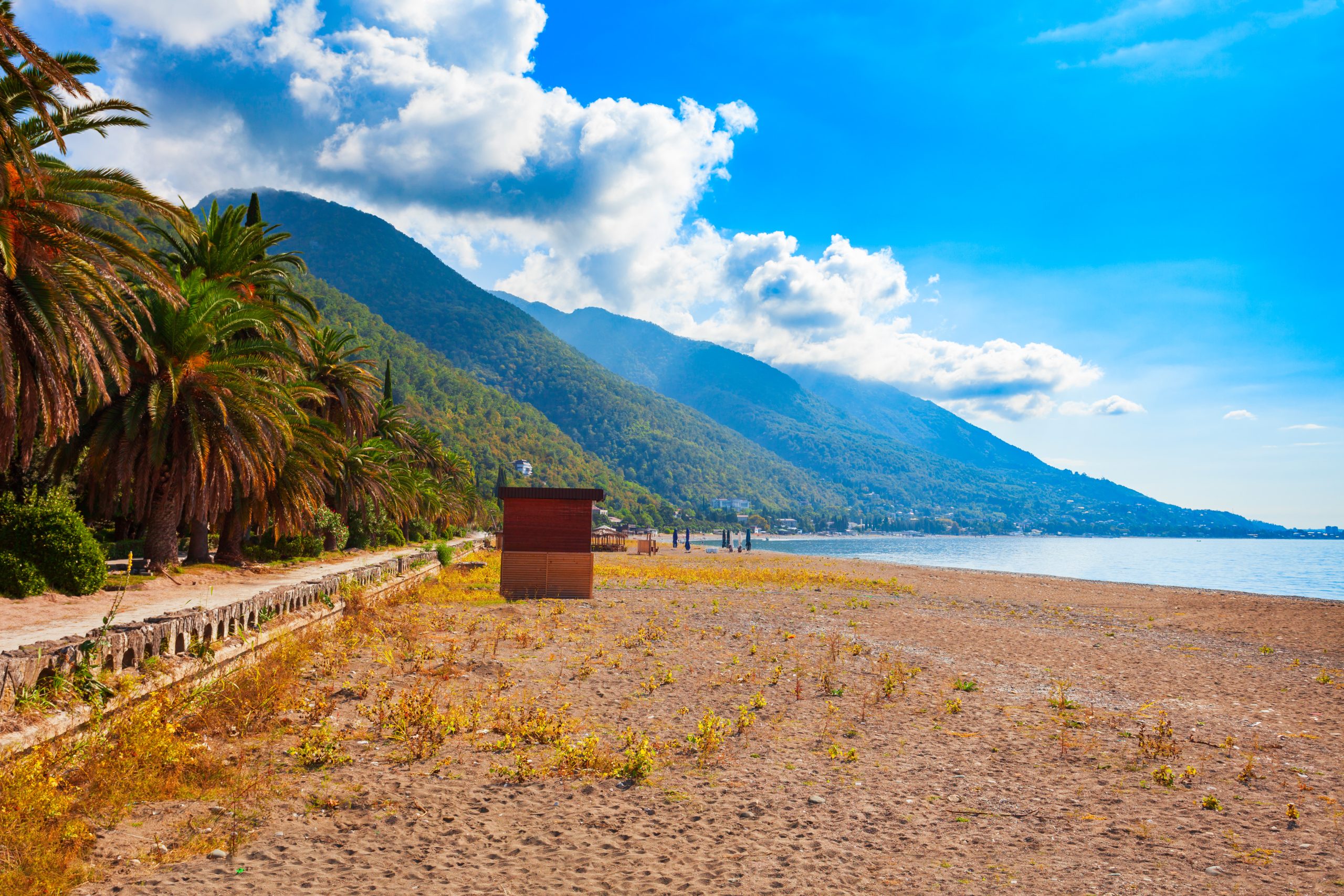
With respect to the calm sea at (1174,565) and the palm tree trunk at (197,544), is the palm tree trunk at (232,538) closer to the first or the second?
the palm tree trunk at (197,544)

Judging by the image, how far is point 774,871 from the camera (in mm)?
5059

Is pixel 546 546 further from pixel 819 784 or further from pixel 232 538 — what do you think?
pixel 819 784

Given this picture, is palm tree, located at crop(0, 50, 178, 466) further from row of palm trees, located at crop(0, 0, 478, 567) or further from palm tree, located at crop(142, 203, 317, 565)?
palm tree, located at crop(142, 203, 317, 565)

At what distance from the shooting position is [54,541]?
14.1 metres

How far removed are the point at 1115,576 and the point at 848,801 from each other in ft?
206

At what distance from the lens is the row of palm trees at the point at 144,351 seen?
11992mm

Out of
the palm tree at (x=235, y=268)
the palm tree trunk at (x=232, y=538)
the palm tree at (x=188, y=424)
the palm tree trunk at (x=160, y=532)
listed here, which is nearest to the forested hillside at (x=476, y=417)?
the palm tree trunk at (x=232, y=538)

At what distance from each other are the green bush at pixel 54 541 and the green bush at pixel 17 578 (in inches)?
15.7

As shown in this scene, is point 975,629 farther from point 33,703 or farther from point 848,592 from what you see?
point 33,703

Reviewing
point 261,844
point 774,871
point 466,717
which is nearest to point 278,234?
point 466,717

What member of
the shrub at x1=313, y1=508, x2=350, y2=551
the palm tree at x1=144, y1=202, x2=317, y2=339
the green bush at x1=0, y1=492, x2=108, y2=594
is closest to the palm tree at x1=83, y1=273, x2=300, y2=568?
the palm tree at x1=144, y1=202, x2=317, y2=339

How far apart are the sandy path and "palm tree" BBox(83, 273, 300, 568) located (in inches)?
71.8

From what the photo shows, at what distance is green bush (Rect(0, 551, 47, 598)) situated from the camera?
43.1 ft

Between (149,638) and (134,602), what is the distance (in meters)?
8.33
